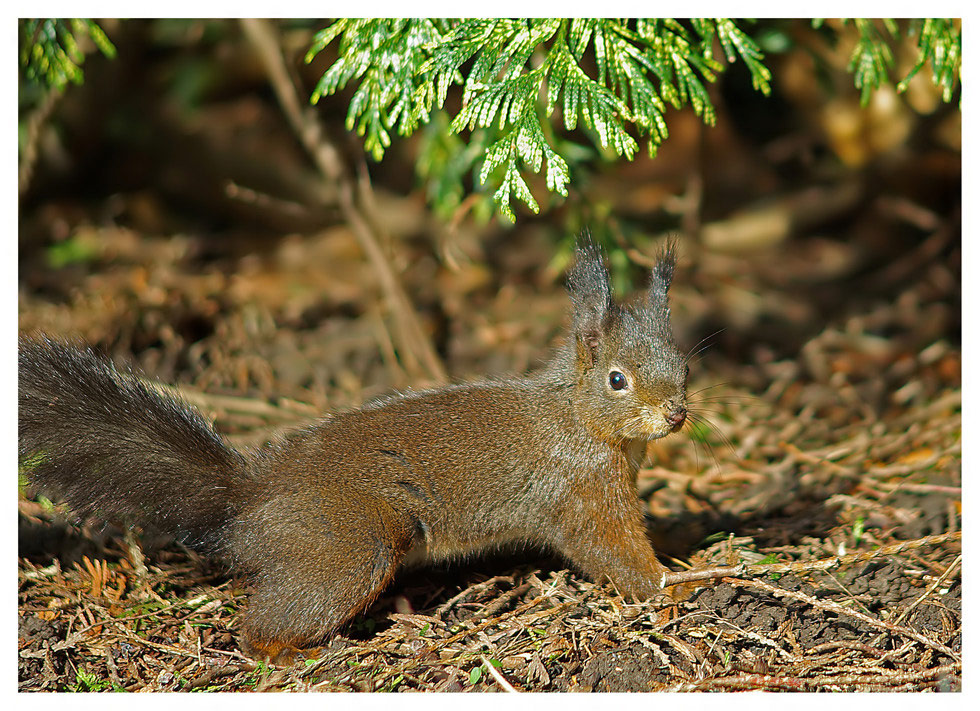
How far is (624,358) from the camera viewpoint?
12.8 feet

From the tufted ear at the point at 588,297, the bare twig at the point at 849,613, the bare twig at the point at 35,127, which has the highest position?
the bare twig at the point at 35,127

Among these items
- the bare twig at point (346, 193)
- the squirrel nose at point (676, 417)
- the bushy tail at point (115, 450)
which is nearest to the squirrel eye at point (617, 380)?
the squirrel nose at point (676, 417)

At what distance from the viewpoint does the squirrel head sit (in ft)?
12.6

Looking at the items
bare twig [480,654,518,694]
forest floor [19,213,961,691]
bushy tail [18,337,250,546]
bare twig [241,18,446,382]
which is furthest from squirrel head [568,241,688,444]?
bare twig [241,18,446,382]

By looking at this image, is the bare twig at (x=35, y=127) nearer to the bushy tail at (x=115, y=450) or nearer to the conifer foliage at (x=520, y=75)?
the bushy tail at (x=115, y=450)

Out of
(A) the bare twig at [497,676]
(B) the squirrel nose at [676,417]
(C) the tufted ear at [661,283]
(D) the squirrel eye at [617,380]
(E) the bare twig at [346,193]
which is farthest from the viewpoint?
(E) the bare twig at [346,193]

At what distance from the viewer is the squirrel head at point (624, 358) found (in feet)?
12.6

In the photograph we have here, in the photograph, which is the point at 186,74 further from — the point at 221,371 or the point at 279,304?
the point at 221,371

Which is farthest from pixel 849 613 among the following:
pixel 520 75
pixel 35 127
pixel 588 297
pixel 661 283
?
pixel 35 127

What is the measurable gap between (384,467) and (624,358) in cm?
115

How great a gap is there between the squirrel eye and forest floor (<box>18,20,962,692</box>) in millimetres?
947

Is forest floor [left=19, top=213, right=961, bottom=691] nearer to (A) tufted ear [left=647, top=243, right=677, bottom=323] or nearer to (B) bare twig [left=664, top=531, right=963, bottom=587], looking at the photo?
(B) bare twig [left=664, top=531, right=963, bottom=587]

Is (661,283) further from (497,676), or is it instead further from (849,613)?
(497,676)

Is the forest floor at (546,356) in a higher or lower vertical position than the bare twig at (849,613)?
higher
